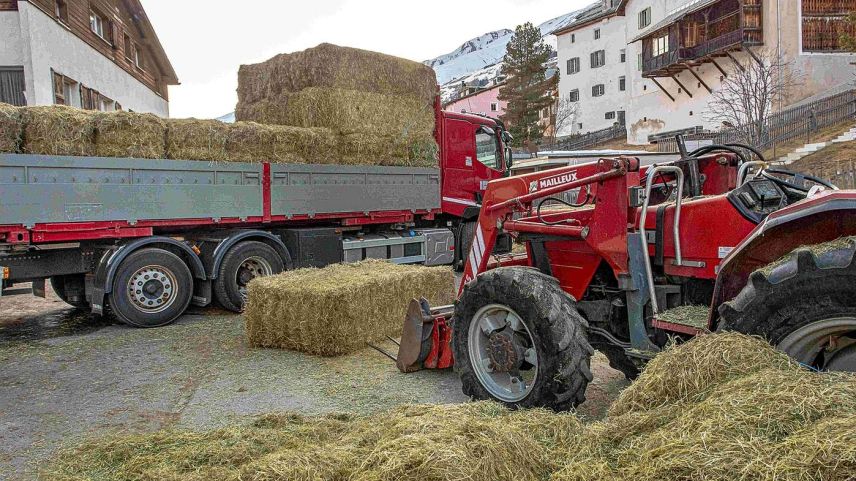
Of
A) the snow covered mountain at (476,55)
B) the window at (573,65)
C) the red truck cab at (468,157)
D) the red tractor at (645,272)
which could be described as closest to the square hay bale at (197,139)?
the red truck cab at (468,157)

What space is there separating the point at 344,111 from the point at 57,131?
168 inches

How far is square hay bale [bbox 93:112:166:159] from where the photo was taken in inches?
316

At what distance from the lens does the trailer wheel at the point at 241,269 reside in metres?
9.08

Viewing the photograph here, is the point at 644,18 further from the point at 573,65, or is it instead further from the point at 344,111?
the point at 344,111

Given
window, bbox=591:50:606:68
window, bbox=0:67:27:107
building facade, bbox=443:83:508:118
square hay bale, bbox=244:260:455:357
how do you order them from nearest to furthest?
square hay bale, bbox=244:260:455:357, window, bbox=0:67:27:107, window, bbox=591:50:606:68, building facade, bbox=443:83:508:118

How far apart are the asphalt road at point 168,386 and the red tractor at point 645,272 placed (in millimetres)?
729

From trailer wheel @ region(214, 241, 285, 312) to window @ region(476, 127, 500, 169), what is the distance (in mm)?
4845

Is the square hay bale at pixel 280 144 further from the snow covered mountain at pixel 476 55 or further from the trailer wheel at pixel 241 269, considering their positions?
the snow covered mountain at pixel 476 55


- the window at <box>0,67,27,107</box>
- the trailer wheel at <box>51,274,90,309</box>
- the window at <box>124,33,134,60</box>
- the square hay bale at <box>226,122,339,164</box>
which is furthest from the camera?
the window at <box>124,33,134,60</box>

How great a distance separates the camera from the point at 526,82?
53969 millimetres

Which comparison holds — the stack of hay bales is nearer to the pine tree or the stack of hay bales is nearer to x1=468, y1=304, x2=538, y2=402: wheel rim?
x1=468, y1=304, x2=538, y2=402: wheel rim

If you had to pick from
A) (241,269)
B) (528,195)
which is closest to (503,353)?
(528,195)

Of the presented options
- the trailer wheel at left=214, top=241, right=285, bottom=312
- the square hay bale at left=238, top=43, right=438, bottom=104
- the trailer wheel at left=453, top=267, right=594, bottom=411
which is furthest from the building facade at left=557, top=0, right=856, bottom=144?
the trailer wheel at left=453, top=267, right=594, bottom=411

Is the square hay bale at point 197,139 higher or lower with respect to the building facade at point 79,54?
lower
